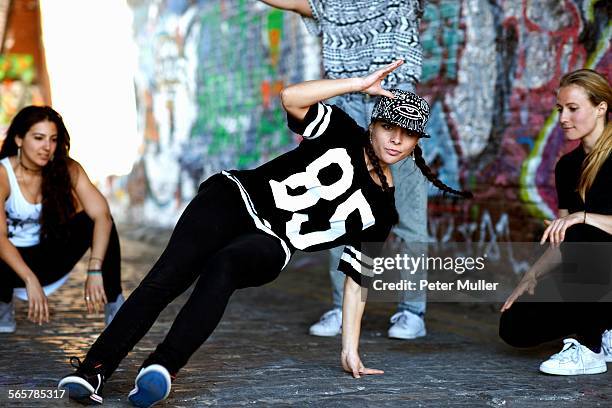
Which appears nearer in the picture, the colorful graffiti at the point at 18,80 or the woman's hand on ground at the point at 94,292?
the woman's hand on ground at the point at 94,292

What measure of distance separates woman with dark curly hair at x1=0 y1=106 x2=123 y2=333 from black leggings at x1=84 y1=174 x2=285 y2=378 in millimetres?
1103

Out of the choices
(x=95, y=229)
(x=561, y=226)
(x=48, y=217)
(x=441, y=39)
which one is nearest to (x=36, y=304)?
(x=95, y=229)

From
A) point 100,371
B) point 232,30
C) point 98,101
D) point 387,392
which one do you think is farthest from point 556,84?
point 98,101

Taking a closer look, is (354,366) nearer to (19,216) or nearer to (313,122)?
(313,122)

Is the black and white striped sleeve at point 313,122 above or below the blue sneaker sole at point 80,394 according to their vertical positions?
above

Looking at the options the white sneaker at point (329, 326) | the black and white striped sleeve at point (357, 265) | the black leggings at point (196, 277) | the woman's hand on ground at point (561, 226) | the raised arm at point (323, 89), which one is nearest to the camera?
the black leggings at point (196, 277)

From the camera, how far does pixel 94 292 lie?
4625 mm

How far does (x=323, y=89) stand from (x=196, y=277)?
3.06 feet

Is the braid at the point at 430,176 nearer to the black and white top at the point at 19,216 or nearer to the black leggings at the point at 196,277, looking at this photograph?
the black leggings at the point at 196,277

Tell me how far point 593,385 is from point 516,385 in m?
0.34

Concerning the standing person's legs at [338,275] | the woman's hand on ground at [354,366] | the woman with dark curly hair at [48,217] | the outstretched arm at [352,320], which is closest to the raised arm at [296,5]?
the standing person's legs at [338,275]

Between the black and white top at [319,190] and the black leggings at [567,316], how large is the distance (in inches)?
36.1

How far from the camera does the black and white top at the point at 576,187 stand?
169 inches

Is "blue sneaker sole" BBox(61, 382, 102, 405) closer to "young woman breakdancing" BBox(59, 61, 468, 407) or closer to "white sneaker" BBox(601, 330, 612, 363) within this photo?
"young woman breakdancing" BBox(59, 61, 468, 407)
